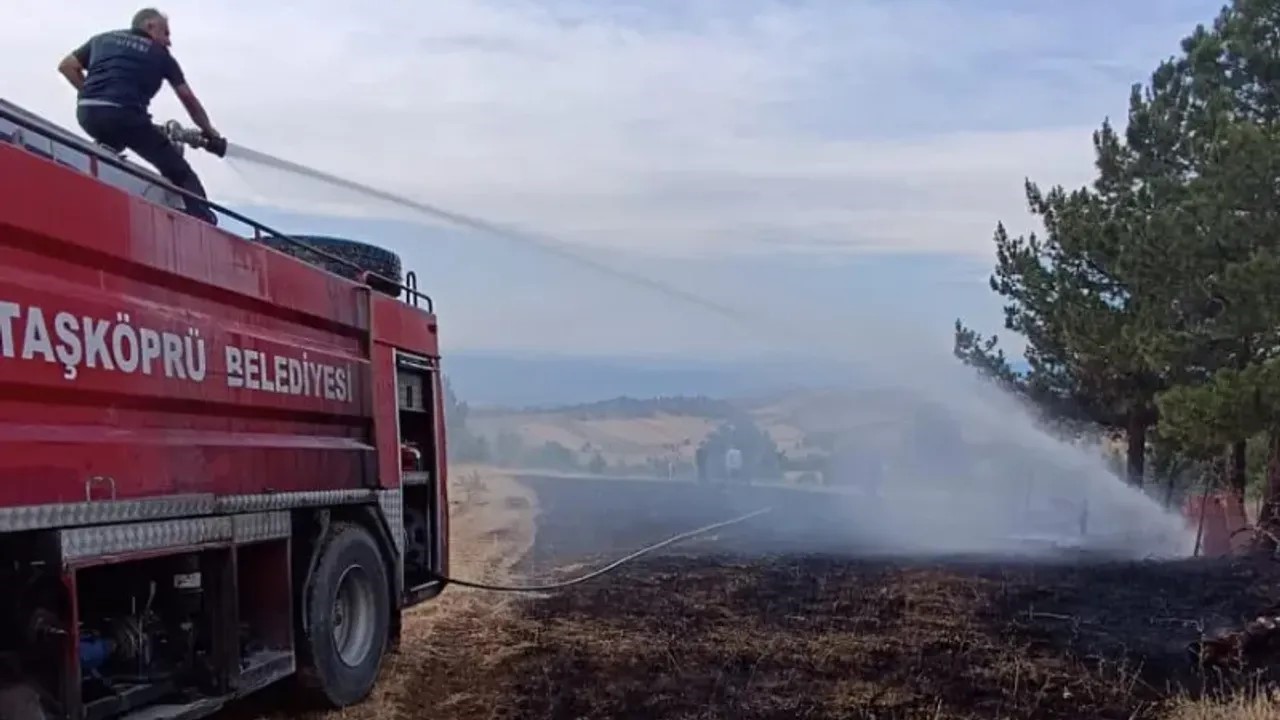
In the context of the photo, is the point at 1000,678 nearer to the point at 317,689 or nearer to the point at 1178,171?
the point at 317,689

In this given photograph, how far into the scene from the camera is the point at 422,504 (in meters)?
9.13

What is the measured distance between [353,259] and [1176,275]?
40.2 ft

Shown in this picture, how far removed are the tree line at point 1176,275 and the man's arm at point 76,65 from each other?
12.3 m

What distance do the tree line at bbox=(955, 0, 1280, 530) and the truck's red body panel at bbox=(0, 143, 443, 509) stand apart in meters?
11.2

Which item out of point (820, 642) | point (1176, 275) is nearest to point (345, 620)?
point (820, 642)

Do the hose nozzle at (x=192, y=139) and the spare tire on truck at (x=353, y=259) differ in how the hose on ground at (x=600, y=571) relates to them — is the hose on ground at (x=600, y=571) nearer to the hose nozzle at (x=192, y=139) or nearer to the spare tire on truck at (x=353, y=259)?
the spare tire on truck at (x=353, y=259)

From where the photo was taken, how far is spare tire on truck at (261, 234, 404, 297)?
308 inches

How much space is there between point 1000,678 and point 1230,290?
9248mm

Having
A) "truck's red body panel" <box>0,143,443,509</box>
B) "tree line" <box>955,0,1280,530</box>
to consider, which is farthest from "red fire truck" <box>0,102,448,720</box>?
"tree line" <box>955,0,1280,530</box>

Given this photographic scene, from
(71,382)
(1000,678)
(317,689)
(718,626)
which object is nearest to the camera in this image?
(71,382)

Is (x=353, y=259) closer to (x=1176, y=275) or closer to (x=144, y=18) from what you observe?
(x=144, y=18)

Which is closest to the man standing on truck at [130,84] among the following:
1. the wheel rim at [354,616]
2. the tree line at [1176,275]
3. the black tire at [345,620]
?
the black tire at [345,620]

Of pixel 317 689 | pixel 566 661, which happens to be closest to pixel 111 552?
pixel 317 689

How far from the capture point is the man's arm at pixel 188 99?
7.01 metres
